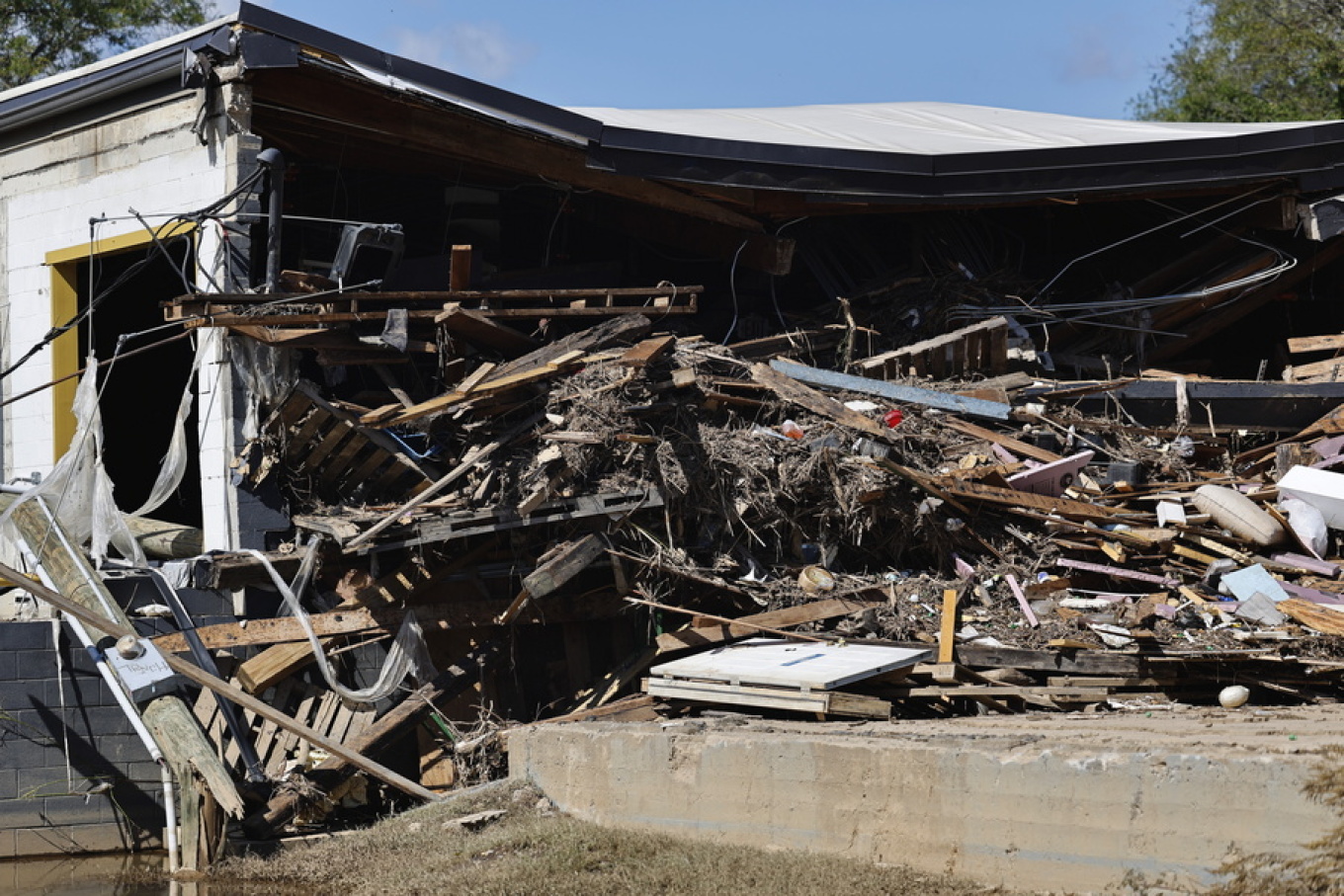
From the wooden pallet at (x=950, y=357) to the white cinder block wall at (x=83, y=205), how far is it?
18.4 feet

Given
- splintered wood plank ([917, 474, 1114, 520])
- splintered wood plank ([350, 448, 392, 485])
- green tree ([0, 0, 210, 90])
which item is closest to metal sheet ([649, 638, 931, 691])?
splintered wood plank ([917, 474, 1114, 520])

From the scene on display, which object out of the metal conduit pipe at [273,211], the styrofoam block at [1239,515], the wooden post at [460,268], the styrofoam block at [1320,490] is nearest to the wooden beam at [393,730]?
the wooden post at [460,268]

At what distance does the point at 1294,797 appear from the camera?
5.23 meters

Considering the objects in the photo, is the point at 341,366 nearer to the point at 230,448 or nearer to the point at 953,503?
the point at 230,448

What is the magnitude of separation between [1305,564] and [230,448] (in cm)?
816

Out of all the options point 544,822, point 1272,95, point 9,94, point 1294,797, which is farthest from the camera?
point 1272,95

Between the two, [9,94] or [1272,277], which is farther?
[1272,277]

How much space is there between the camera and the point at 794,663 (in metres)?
8.99

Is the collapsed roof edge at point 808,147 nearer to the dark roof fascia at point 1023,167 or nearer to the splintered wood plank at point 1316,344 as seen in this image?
the dark roof fascia at point 1023,167

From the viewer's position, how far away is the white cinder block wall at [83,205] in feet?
35.5

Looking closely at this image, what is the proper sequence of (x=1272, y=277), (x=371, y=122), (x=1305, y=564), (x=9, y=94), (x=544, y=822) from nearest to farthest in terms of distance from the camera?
(x=544, y=822) → (x=1305, y=564) → (x=371, y=122) → (x=9, y=94) → (x=1272, y=277)

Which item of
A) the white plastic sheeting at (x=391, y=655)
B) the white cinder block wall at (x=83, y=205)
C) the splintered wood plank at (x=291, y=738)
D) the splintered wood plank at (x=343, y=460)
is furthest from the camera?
the white cinder block wall at (x=83, y=205)

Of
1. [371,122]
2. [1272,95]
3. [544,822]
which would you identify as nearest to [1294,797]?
[544,822]

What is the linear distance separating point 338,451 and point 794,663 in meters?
3.94
